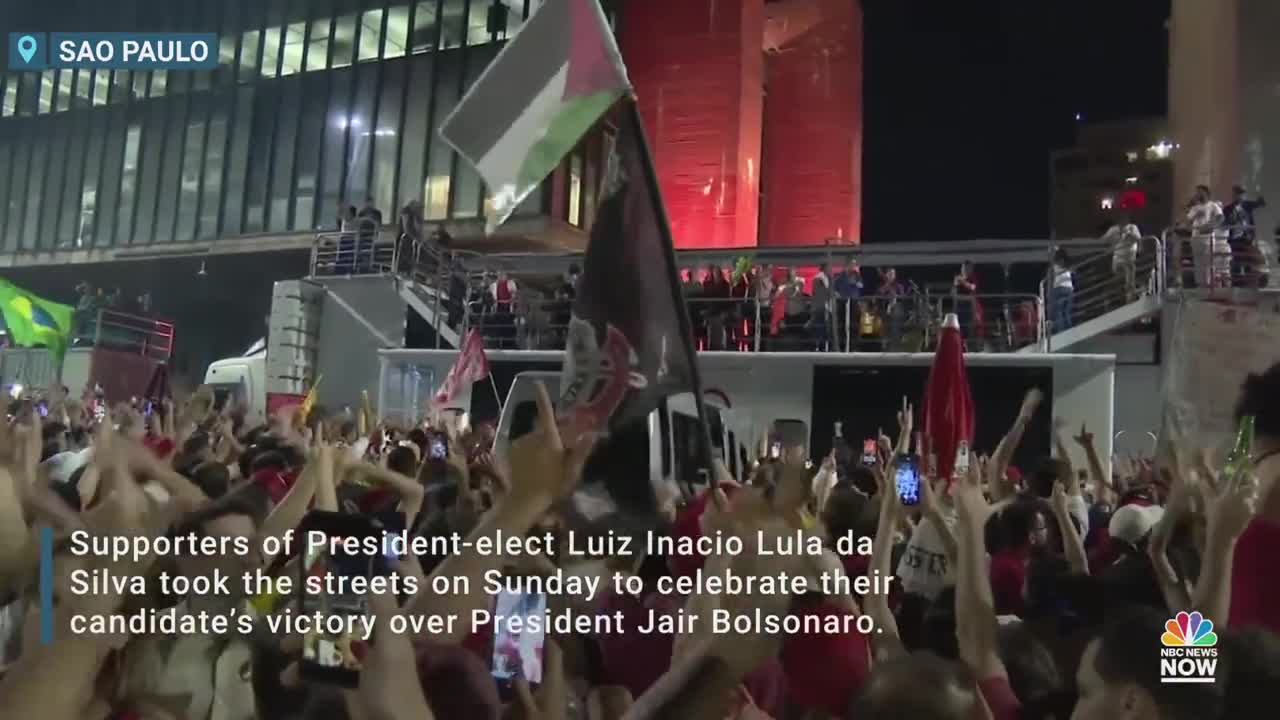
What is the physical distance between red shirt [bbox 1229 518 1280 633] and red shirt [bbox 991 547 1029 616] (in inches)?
39.7

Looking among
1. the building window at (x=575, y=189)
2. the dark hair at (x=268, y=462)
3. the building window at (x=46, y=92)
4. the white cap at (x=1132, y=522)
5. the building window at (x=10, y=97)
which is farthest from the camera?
the building window at (x=10, y=97)

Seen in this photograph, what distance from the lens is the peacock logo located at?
7.48 ft

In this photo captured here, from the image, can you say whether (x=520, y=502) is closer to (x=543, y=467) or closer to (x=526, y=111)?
(x=543, y=467)

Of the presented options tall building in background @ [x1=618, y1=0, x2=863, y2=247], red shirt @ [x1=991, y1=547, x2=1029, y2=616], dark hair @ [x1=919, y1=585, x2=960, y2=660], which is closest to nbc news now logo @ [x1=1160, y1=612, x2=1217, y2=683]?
dark hair @ [x1=919, y1=585, x2=960, y2=660]

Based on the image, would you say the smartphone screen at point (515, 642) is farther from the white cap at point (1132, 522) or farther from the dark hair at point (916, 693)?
the white cap at point (1132, 522)

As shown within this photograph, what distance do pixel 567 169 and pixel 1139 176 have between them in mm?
18707

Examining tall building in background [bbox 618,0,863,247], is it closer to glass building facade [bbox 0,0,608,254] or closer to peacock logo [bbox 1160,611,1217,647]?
glass building facade [bbox 0,0,608,254]

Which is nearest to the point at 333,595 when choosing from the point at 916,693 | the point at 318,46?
the point at 916,693

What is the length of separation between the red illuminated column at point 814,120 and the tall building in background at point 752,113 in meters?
0.02

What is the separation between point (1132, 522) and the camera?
15.6 feet

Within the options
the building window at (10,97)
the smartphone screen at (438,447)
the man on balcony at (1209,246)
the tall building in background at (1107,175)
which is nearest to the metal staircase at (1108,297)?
the man on balcony at (1209,246)
